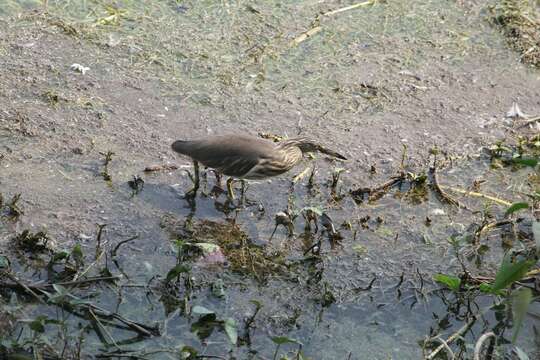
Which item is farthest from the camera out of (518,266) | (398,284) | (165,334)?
(398,284)

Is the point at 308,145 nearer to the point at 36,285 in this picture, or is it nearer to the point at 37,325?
the point at 36,285

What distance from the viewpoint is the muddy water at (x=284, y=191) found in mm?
6312

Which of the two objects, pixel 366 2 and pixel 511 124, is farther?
pixel 366 2

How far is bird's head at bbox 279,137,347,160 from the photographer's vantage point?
7879mm

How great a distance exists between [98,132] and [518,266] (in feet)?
13.5

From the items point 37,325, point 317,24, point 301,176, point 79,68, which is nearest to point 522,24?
point 317,24

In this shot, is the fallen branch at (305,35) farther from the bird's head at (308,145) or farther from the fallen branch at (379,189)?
the fallen branch at (379,189)

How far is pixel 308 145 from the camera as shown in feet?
26.1

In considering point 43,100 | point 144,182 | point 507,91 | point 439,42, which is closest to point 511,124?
point 507,91

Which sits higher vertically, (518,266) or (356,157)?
(518,266)

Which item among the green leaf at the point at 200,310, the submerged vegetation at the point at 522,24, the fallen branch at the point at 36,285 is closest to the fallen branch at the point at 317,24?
the submerged vegetation at the point at 522,24

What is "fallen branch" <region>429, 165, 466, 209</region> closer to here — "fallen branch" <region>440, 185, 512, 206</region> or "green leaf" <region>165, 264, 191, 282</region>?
"fallen branch" <region>440, 185, 512, 206</region>

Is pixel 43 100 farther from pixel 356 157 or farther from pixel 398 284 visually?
pixel 398 284

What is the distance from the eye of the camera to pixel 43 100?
8406 millimetres
